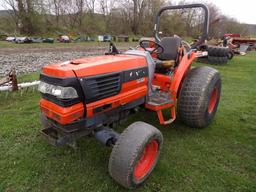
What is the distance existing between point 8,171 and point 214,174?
2.58m

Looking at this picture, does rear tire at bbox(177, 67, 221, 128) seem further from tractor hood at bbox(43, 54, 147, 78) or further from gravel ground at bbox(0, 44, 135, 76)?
gravel ground at bbox(0, 44, 135, 76)

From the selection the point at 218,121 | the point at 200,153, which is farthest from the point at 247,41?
the point at 200,153

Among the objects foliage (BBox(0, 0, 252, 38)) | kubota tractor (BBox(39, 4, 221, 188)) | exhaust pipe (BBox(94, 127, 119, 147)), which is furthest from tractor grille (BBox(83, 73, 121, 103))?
foliage (BBox(0, 0, 252, 38))

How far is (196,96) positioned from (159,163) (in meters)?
1.17

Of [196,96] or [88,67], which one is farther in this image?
[196,96]

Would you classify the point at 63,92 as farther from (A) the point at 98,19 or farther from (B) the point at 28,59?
(A) the point at 98,19

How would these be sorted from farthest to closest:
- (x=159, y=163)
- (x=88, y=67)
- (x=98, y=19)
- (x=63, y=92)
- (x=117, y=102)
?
(x=98, y=19), (x=159, y=163), (x=117, y=102), (x=88, y=67), (x=63, y=92)

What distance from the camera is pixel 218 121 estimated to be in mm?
4328

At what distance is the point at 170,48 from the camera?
152 inches

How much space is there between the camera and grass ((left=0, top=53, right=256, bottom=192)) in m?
2.66

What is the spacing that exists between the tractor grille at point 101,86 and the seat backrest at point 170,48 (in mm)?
1495

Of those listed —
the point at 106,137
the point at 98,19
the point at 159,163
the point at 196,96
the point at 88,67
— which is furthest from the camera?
the point at 98,19

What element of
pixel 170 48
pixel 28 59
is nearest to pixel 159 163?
pixel 170 48

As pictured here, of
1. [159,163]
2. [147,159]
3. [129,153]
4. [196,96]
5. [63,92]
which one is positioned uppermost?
[63,92]
